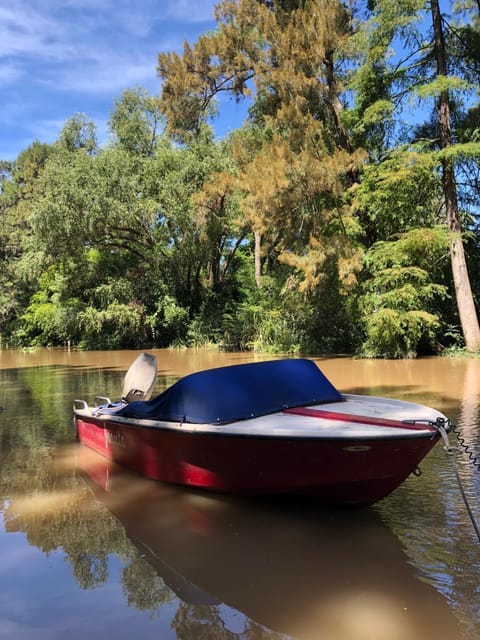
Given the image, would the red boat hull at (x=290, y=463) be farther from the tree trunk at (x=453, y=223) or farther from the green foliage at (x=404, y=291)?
the tree trunk at (x=453, y=223)

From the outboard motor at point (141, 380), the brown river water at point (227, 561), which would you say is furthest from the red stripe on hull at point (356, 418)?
the outboard motor at point (141, 380)

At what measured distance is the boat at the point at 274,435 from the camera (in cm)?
457

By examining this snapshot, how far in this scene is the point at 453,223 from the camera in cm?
1872

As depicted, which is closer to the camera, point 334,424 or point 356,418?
point 334,424

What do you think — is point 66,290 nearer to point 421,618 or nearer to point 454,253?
point 454,253

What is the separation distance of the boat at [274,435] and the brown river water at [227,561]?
29cm

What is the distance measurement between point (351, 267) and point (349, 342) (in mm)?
4395

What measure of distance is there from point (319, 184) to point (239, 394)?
14.5 m

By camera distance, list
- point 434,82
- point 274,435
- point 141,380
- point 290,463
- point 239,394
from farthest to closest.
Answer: point 434,82 < point 141,380 < point 239,394 < point 290,463 < point 274,435

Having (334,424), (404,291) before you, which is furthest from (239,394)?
(404,291)

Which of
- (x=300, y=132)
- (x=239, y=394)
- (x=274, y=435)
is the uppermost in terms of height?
(x=300, y=132)

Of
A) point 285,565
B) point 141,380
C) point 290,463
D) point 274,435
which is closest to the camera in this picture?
point 285,565

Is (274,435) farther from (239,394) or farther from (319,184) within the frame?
(319,184)

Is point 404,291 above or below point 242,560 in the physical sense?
above
